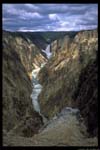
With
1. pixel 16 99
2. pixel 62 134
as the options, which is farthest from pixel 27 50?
pixel 62 134

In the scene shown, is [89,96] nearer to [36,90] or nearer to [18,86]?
[36,90]

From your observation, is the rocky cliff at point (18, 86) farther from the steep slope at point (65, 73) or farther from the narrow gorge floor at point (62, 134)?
the steep slope at point (65, 73)

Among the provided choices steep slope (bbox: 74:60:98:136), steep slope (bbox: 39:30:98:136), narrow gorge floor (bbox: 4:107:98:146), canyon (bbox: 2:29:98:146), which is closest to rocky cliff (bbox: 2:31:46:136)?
canyon (bbox: 2:29:98:146)

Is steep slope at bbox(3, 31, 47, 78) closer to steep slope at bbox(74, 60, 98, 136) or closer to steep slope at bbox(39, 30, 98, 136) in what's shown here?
steep slope at bbox(39, 30, 98, 136)

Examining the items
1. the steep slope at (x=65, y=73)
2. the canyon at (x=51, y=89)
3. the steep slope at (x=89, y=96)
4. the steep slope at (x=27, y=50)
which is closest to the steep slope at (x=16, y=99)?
the canyon at (x=51, y=89)

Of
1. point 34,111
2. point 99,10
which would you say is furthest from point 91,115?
point 99,10

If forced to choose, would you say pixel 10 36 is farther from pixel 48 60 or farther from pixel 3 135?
pixel 3 135

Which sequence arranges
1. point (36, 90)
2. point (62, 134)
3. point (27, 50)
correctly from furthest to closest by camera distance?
1. point (27, 50)
2. point (36, 90)
3. point (62, 134)
